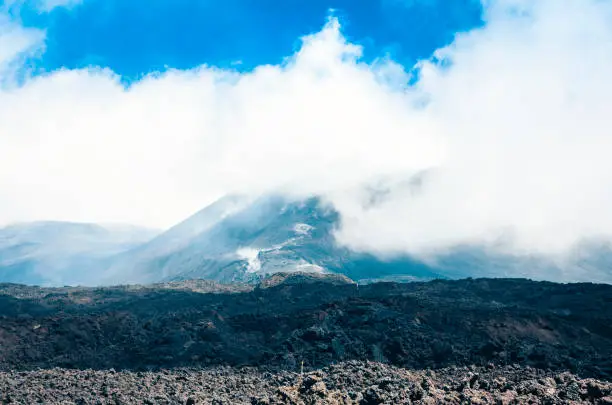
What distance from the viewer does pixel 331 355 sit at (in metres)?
41.4

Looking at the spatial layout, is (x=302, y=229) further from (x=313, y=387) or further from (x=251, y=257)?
(x=313, y=387)

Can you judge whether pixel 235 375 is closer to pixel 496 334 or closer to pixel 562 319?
pixel 496 334

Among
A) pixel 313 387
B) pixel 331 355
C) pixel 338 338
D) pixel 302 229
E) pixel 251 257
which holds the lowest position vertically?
pixel 313 387

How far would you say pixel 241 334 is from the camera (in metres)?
50.9

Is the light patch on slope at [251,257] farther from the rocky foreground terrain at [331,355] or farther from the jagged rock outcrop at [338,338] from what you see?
the jagged rock outcrop at [338,338]

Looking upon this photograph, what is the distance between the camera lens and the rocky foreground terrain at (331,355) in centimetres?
2328

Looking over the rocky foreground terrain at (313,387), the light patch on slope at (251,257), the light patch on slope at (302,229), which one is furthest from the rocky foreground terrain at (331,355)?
the light patch on slope at (302,229)

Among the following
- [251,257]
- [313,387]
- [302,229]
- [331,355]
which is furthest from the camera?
[302,229]

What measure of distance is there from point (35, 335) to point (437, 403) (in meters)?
42.2

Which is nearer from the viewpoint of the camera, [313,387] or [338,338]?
[313,387]

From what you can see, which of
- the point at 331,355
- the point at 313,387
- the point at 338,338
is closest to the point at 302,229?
the point at 338,338

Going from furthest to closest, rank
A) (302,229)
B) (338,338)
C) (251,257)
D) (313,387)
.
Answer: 1. (302,229)
2. (251,257)
3. (338,338)
4. (313,387)

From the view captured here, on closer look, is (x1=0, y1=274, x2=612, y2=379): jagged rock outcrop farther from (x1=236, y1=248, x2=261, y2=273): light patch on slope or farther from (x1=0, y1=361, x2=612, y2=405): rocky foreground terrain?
(x1=236, y1=248, x2=261, y2=273): light patch on slope

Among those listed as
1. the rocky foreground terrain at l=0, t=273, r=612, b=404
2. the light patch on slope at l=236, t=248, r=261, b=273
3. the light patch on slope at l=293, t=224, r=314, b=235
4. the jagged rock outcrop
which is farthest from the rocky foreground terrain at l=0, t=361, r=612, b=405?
the light patch on slope at l=293, t=224, r=314, b=235
